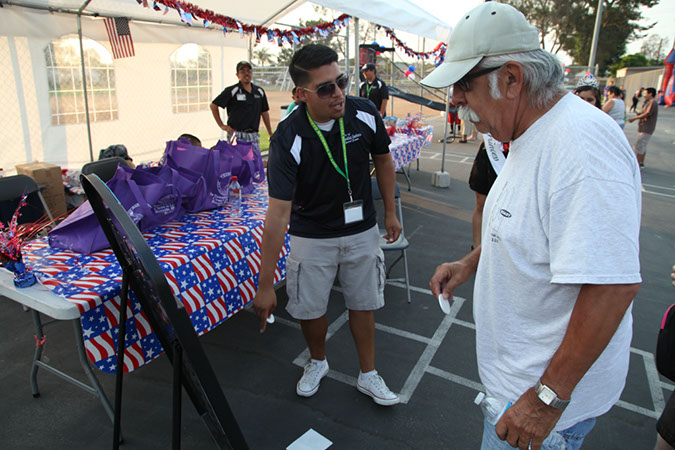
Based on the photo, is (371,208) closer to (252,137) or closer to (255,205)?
(255,205)

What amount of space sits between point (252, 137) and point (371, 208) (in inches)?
191

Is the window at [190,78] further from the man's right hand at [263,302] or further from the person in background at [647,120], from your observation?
the person in background at [647,120]

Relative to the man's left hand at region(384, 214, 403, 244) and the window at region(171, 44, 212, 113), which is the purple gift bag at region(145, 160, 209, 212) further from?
the window at region(171, 44, 212, 113)

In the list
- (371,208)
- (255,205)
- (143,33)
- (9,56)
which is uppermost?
(143,33)

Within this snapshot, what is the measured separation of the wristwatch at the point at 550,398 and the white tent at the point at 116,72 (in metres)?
5.06

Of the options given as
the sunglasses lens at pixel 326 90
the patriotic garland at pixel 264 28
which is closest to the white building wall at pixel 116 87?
the patriotic garland at pixel 264 28

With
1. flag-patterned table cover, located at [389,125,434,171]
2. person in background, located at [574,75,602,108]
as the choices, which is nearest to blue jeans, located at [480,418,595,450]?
person in background, located at [574,75,602,108]

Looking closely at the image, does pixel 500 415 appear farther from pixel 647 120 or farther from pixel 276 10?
pixel 647 120

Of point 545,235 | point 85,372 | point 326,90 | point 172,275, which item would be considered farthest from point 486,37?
point 85,372

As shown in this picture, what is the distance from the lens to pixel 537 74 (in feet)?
3.32

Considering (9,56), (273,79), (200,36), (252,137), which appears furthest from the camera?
(273,79)

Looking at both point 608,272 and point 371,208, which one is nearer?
point 608,272

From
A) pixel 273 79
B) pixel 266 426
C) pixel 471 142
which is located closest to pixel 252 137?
pixel 266 426

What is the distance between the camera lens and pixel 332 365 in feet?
9.73
